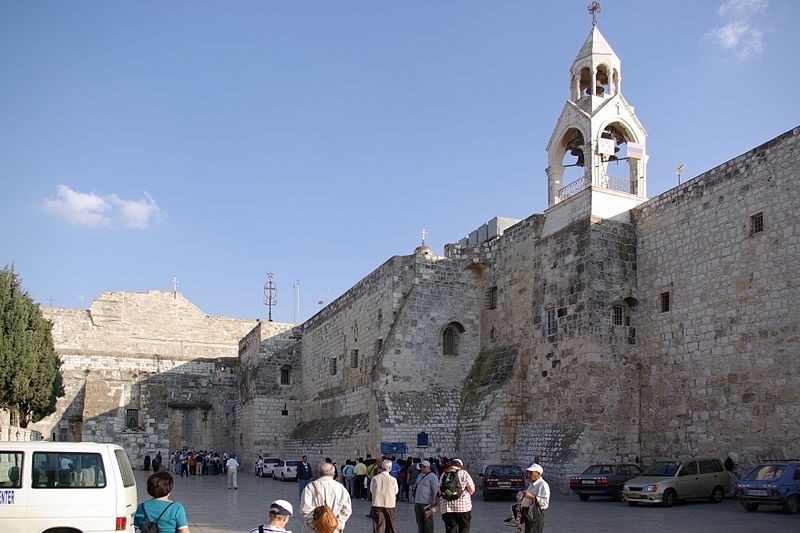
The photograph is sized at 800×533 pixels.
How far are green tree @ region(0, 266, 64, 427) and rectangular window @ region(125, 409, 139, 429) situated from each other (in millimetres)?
11081

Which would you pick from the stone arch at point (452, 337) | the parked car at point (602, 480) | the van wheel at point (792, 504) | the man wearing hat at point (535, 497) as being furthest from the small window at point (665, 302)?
the man wearing hat at point (535, 497)

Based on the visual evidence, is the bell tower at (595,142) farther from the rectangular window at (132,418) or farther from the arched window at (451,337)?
the rectangular window at (132,418)

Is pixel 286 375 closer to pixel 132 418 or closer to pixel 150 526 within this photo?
pixel 132 418

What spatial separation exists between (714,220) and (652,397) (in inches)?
189

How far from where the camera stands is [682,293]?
66.7 ft

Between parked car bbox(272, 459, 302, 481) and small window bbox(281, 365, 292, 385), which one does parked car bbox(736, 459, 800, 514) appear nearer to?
parked car bbox(272, 459, 302, 481)

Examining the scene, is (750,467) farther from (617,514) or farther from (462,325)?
(462,325)

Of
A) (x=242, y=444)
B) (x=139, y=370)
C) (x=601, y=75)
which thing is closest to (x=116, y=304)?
(x=139, y=370)

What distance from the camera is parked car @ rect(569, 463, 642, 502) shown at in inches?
742

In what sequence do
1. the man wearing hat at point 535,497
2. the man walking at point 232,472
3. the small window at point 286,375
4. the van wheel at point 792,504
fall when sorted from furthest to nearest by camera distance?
the small window at point 286,375, the man walking at point 232,472, the van wheel at point 792,504, the man wearing hat at point 535,497

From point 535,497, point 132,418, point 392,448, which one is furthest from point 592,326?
point 132,418

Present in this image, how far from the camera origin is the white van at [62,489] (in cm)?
874

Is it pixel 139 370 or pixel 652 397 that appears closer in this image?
pixel 652 397

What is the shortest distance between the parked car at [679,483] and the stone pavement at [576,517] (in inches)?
9.0
